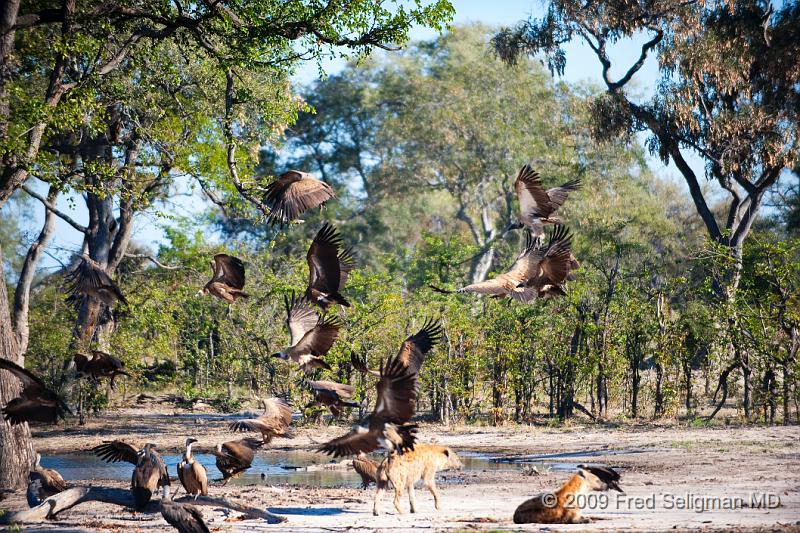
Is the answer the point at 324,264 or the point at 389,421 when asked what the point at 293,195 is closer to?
the point at 324,264

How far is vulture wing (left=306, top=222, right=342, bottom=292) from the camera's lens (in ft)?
38.6

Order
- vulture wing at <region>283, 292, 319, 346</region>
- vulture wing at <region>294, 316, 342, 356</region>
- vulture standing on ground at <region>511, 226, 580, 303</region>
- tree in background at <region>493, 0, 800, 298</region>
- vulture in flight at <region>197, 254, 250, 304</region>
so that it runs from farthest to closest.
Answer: tree in background at <region>493, 0, 800, 298</region>
vulture wing at <region>283, 292, 319, 346</region>
vulture in flight at <region>197, 254, 250, 304</region>
vulture wing at <region>294, 316, 342, 356</region>
vulture standing on ground at <region>511, 226, 580, 303</region>

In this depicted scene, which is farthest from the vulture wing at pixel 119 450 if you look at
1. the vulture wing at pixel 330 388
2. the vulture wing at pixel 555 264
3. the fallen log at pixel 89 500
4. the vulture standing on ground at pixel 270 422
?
the vulture wing at pixel 555 264

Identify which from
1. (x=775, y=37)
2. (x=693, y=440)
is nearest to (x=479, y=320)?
(x=693, y=440)

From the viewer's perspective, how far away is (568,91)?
4731 centimetres

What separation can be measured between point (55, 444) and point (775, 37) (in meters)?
Result: 23.9

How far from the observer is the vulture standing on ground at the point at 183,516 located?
29.4 ft

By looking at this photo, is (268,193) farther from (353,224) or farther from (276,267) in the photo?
(353,224)

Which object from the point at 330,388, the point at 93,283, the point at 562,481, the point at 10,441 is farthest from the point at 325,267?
the point at 10,441

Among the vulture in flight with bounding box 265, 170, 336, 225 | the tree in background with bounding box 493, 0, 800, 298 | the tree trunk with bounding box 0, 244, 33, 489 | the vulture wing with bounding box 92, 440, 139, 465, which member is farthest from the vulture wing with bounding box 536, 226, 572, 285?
the tree in background with bounding box 493, 0, 800, 298

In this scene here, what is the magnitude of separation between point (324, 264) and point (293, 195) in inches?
42.9

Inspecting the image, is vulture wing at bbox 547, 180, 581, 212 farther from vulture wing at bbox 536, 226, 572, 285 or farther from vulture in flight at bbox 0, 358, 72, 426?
vulture in flight at bbox 0, 358, 72, 426

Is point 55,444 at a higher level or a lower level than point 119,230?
lower

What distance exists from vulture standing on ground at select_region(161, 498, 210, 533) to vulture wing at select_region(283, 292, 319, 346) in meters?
3.82
